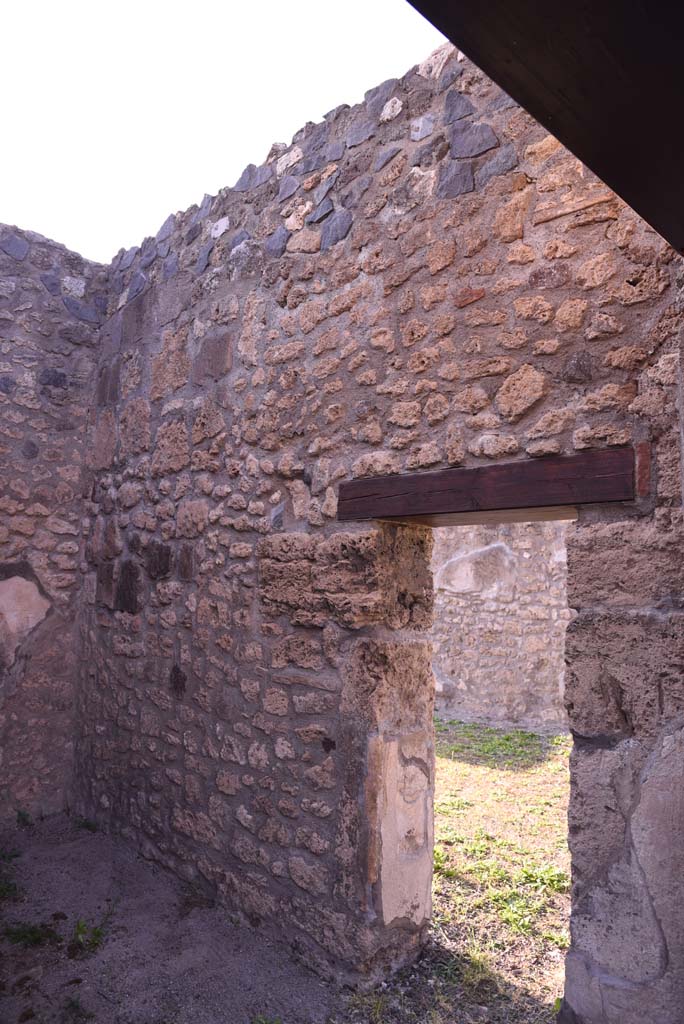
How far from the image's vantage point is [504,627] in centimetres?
699

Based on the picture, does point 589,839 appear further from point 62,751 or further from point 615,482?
point 62,751

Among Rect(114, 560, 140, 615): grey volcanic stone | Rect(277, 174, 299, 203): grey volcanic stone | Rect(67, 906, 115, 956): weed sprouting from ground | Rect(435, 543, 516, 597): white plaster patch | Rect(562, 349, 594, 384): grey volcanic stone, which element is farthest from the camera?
Rect(435, 543, 516, 597): white plaster patch

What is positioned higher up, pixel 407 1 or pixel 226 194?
pixel 226 194

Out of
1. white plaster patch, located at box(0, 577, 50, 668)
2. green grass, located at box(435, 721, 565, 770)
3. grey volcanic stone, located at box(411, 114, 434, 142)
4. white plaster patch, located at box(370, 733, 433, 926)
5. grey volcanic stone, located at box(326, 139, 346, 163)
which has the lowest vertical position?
green grass, located at box(435, 721, 565, 770)

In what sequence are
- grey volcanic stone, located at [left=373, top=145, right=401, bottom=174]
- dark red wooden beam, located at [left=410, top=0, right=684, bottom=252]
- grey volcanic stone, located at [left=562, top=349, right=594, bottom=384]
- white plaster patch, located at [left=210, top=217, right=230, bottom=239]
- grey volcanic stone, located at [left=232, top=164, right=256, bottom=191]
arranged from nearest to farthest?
1. dark red wooden beam, located at [left=410, top=0, right=684, bottom=252]
2. grey volcanic stone, located at [left=562, top=349, right=594, bottom=384]
3. grey volcanic stone, located at [left=373, top=145, right=401, bottom=174]
4. grey volcanic stone, located at [left=232, top=164, right=256, bottom=191]
5. white plaster patch, located at [left=210, top=217, right=230, bottom=239]

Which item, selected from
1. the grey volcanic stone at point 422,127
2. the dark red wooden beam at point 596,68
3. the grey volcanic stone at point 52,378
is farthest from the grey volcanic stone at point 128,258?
the dark red wooden beam at point 596,68

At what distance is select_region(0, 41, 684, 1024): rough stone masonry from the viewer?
1798 mm

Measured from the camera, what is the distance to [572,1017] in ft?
5.67

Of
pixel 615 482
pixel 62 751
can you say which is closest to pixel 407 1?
pixel 615 482

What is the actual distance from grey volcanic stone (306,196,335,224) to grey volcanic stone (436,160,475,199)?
57cm

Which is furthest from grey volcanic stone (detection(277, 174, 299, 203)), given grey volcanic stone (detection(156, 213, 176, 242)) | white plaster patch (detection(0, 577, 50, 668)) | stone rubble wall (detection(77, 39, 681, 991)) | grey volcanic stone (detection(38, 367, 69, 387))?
white plaster patch (detection(0, 577, 50, 668))

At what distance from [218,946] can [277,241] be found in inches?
117

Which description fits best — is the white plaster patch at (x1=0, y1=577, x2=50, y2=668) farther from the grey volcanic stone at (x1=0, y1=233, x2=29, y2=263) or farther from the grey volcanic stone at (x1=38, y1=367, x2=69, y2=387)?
the grey volcanic stone at (x1=0, y1=233, x2=29, y2=263)

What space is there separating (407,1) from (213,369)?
8.73 ft
